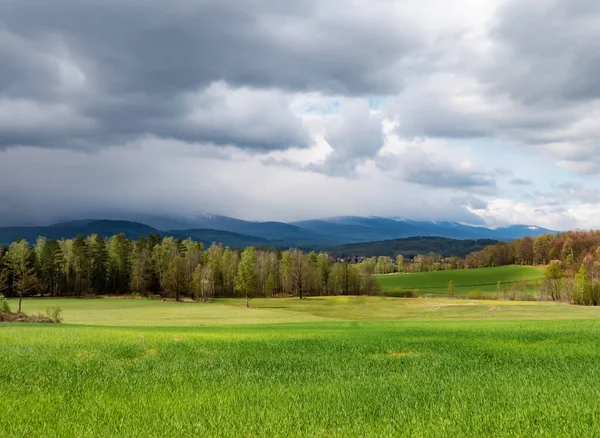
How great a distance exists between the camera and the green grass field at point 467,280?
16300 centimetres

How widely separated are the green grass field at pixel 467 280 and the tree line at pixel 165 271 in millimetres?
29263

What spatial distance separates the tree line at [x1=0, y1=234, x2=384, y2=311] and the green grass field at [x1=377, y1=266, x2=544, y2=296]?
29263mm

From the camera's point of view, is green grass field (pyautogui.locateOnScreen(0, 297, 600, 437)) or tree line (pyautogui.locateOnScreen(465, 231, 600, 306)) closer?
green grass field (pyautogui.locateOnScreen(0, 297, 600, 437))

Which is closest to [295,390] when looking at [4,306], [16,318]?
[16,318]

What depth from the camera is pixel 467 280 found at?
179625mm

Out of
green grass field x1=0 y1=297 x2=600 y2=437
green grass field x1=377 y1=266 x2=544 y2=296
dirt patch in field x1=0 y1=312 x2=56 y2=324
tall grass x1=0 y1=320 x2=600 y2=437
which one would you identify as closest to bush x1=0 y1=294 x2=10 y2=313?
dirt patch in field x1=0 y1=312 x2=56 y2=324

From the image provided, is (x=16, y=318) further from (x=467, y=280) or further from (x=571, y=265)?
(x=467, y=280)

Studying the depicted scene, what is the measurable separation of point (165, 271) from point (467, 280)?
116 m

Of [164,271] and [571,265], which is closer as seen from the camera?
[164,271]

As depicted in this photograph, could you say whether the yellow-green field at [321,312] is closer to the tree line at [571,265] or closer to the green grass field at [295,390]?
the tree line at [571,265]

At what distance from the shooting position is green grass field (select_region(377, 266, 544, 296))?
535 ft

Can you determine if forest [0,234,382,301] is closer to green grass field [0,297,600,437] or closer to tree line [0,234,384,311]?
tree line [0,234,384,311]

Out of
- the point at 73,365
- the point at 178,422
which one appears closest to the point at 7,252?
the point at 73,365

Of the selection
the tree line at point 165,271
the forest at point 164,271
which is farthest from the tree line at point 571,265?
the forest at point 164,271
